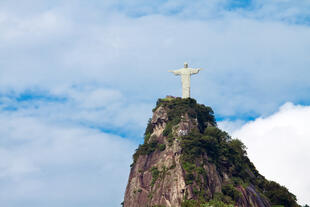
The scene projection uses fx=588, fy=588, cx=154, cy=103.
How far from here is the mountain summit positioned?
76.4m

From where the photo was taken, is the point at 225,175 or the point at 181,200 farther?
the point at 225,175

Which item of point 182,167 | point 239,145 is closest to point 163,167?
point 182,167

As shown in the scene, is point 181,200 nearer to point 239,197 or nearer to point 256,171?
point 239,197

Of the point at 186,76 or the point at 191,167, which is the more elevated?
the point at 186,76

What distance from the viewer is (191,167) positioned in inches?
3076

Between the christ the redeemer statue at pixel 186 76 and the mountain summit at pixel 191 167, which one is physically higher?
the christ the redeemer statue at pixel 186 76

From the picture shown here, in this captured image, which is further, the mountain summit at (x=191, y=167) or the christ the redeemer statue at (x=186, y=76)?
the christ the redeemer statue at (x=186, y=76)

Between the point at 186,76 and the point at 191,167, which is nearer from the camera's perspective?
the point at 191,167

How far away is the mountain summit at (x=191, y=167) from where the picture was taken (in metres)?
76.4

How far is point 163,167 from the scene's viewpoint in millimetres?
80250

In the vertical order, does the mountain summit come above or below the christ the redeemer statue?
below

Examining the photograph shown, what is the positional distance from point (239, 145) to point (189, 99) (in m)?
10.9

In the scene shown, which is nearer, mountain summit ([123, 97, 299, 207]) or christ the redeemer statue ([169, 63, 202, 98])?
mountain summit ([123, 97, 299, 207])

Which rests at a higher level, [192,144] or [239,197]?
[192,144]
